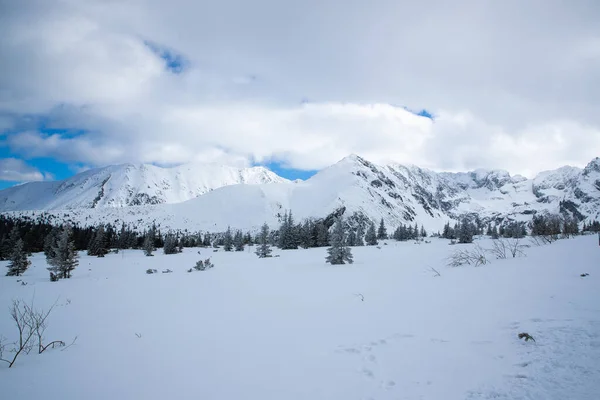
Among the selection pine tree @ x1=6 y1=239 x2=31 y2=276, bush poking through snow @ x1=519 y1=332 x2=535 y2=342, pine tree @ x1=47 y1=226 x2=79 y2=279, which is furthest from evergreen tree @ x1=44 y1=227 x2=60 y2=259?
bush poking through snow @ x1=519 y1=332 x2=535 y2=342

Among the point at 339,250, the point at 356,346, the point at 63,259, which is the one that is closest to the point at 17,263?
the point at 63,259

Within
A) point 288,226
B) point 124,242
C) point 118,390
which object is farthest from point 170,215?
point 118,390

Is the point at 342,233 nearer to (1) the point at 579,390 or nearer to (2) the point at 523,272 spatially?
(2) the point at 523,272

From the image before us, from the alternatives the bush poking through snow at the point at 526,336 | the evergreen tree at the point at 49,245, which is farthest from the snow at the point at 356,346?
the evergreen tree at the point at 49,245

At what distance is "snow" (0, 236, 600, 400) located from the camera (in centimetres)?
403

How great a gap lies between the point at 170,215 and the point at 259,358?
206139 mm

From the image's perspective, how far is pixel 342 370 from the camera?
4.75 meters

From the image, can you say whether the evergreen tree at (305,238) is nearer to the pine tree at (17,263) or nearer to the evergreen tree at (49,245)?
the evergreen tree at (49,245)

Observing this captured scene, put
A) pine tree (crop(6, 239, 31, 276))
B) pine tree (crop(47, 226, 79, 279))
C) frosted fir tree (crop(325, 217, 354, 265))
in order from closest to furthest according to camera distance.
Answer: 1. frosted fir tree (crop(325, 217, 354, 265))
2. pine tree (crop(47, 226, 79, 279))
3. pine tree (crop(6, 239, 31, 276))

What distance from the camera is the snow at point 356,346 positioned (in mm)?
4031

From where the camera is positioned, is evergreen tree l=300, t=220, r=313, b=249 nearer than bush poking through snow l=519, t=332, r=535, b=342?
No

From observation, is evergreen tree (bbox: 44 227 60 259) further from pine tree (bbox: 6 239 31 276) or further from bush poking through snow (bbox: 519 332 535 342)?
bush poking through snow (bbox: 519 332 535 342)

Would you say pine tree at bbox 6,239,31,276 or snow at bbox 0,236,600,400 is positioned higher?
snow at bbox 0,236,600,400

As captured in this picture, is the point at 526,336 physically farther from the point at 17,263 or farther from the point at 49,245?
the point at 49,245
